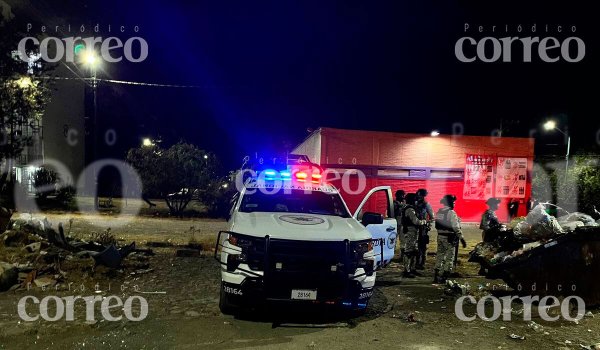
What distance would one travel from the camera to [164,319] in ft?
17.7

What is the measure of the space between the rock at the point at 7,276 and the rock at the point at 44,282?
29 cm

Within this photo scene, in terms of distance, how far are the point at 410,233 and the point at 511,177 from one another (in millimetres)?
11890

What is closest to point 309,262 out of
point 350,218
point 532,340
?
point 350,218

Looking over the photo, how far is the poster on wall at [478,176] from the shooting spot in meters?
17.9

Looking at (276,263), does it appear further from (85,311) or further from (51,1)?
(51,1)

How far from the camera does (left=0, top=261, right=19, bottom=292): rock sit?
6.33 metres

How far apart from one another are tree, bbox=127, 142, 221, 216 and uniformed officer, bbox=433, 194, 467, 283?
13.6 meters

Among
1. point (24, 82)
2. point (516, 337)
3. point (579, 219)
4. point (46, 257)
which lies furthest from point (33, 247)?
point (579, 219)

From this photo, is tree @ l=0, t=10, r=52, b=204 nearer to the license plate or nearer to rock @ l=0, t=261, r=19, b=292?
rock @ l=0, t=261, r=19, b=292

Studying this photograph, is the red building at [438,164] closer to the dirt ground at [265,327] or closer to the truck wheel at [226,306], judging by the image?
the dirt ground at [265,327]

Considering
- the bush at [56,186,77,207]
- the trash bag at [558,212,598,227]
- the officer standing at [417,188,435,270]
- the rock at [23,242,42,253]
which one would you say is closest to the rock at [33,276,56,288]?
the rock at [23,242,42,253]

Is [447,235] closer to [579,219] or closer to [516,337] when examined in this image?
[579,219]

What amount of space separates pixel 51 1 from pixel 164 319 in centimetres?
1680

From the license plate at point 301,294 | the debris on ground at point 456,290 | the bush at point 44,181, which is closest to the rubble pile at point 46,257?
the license plate at point 301,294
